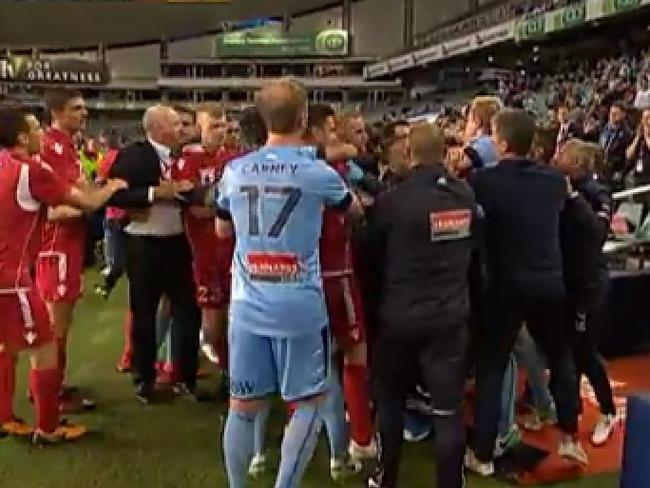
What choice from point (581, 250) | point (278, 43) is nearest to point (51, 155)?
point (581, 250)

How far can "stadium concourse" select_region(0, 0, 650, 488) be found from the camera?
9.63 feet

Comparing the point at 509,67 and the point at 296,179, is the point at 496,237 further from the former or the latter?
the point at 509,67

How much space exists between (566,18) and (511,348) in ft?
49.9

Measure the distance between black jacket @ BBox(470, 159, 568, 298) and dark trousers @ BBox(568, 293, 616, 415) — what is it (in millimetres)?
366

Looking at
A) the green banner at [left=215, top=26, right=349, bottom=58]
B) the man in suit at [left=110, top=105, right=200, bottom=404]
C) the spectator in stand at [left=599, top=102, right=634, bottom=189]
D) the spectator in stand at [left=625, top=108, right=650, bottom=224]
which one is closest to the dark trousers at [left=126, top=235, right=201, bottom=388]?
the man in suit at [left=110, top=105, right=200, bottom=404]

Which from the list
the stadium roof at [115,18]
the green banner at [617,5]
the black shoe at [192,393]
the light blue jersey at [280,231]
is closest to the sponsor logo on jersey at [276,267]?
the light blue jersey at [280,231]

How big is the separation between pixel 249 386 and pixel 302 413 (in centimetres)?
19

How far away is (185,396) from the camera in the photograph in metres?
4.73

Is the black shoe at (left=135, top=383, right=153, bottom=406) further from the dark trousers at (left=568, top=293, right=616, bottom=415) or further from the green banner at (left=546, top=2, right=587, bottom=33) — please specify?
the green banner at (left=546, top=2, right=587, bottom=33)

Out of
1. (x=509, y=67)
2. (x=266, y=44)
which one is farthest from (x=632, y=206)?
(x=266, y=44)

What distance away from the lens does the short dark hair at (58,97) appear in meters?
4.28

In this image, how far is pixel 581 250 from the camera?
144 inches

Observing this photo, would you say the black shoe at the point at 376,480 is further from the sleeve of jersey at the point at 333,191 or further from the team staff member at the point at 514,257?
→ the sleeve of jersey at the point at 333,191

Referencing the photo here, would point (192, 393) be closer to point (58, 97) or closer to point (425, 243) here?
point (58, 97)
